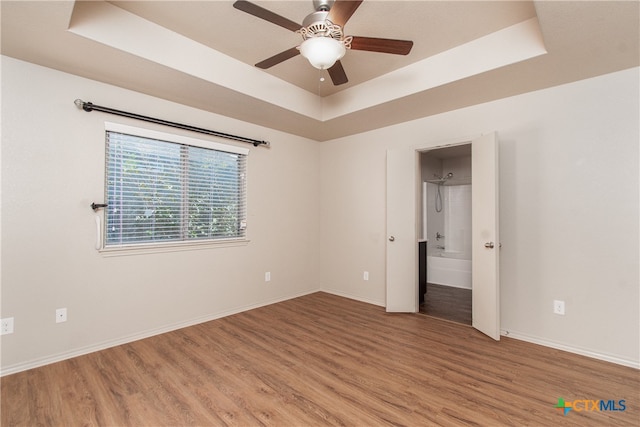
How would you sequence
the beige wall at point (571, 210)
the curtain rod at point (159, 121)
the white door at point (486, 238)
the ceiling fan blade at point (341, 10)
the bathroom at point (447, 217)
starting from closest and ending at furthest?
the ceiling fan blade at point (341, 10)
the beige wall at point (571, 210)
the curtain rod at point (159, 121)
the white door at point (486, 238)
the bathroom at point (447, 217)

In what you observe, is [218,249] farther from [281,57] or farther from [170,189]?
[281,57]

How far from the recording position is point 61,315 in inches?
99.1

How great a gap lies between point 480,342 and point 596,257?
1.26 m

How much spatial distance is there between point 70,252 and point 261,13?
252 cm

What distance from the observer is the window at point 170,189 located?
2842mm

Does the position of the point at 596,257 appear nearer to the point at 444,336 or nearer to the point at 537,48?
the point at 444,336

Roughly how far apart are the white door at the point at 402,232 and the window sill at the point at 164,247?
1934 mm

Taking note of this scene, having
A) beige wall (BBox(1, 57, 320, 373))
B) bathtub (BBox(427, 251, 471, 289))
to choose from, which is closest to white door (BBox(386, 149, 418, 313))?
bathtub (BBox(427, 251, 471, 289))

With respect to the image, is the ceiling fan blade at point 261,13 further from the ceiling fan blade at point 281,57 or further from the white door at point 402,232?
the white door at point 402,232

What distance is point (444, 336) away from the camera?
298 cm

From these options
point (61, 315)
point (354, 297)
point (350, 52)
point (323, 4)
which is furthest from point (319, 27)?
point (354, 297)

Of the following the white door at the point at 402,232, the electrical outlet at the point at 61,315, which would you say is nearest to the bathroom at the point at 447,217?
the white door at the point at 402,232

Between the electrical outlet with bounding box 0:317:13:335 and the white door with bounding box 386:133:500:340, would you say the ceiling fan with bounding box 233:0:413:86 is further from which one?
the electrical outlet with bounding box 0:317:13:335

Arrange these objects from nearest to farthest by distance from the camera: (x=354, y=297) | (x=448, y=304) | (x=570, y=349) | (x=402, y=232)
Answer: (x=570, y=349) → (x=402, y=232) → (x=448, y=304) → (x=354, y=297)
